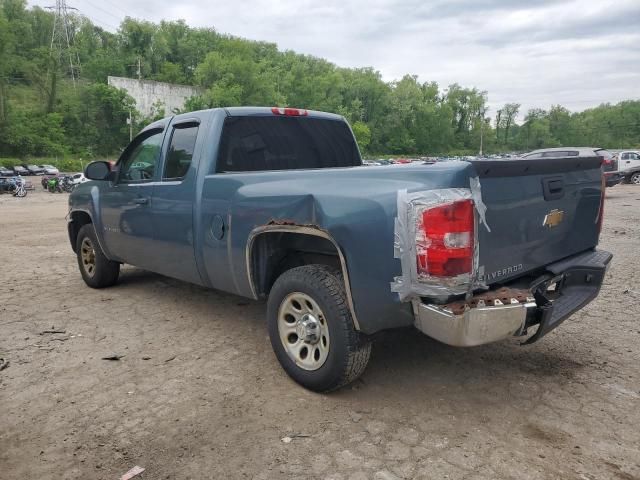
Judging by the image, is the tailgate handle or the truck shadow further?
the truck shadow

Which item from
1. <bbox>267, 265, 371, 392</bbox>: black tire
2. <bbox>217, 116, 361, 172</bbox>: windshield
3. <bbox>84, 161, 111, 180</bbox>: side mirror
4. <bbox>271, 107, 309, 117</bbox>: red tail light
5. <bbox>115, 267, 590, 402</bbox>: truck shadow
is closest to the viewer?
<bbox>267, 265, 371, 392</bbox>: black tire

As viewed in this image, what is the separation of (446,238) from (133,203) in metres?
3.48

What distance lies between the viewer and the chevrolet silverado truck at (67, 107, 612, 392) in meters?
2.66

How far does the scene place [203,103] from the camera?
2542 inches

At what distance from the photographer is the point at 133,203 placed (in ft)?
16.4

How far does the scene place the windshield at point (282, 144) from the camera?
4.25m

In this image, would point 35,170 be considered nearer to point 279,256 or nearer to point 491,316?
point 279,256

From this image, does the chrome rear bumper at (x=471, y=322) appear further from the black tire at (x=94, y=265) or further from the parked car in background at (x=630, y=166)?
the parked car in background at (x=630, y=166)

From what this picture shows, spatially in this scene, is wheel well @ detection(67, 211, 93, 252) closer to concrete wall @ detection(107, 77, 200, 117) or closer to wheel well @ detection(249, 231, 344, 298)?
wheel well @ detection(249, 231, 344, 298)

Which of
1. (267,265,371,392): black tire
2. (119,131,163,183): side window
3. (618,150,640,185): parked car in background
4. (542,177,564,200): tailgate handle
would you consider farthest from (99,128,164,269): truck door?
(618,150,640,185): parked car in background

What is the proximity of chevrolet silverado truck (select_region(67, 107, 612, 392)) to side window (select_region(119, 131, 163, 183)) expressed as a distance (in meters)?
0.03

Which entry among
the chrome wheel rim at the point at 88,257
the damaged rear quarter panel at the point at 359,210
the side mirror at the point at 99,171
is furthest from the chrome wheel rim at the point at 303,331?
the chrome wheel rim at the point at 88,257

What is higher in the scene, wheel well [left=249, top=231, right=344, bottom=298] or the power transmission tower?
the power transmission tower

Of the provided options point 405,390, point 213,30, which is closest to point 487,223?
point 405,390
